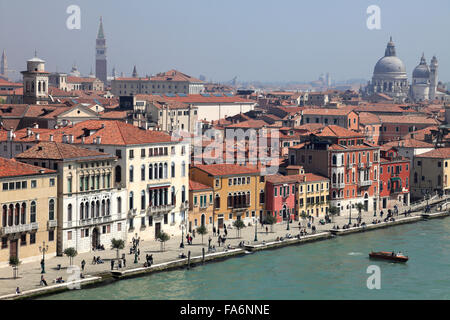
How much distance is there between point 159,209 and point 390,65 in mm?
125062

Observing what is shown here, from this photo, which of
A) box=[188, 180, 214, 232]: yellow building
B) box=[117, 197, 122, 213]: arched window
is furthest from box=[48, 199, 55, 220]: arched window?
box=[188, 180, 214, 232]: yellow building

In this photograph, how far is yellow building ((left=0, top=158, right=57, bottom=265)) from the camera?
31641 mm

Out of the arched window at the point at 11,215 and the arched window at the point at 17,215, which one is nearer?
the arched window at the point at 11,215

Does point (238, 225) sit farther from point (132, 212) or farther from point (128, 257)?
point (128, 257)

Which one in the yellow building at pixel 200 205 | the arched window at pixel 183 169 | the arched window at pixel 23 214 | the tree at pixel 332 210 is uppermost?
the arched window at pixel 183 169

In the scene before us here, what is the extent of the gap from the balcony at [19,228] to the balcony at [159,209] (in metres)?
5.96

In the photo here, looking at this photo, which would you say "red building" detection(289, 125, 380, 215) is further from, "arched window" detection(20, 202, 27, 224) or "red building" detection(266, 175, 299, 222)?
"arched window" detection(20, 202, 27, 224)

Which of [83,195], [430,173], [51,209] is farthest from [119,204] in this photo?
[430,173]

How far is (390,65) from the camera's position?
15925 cm

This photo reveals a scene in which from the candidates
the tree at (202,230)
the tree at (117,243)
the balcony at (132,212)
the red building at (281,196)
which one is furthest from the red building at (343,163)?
the tree at (117,243)

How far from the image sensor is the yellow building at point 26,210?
104 feet

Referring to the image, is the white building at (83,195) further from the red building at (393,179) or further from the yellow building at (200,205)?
the red building at (393,179)
